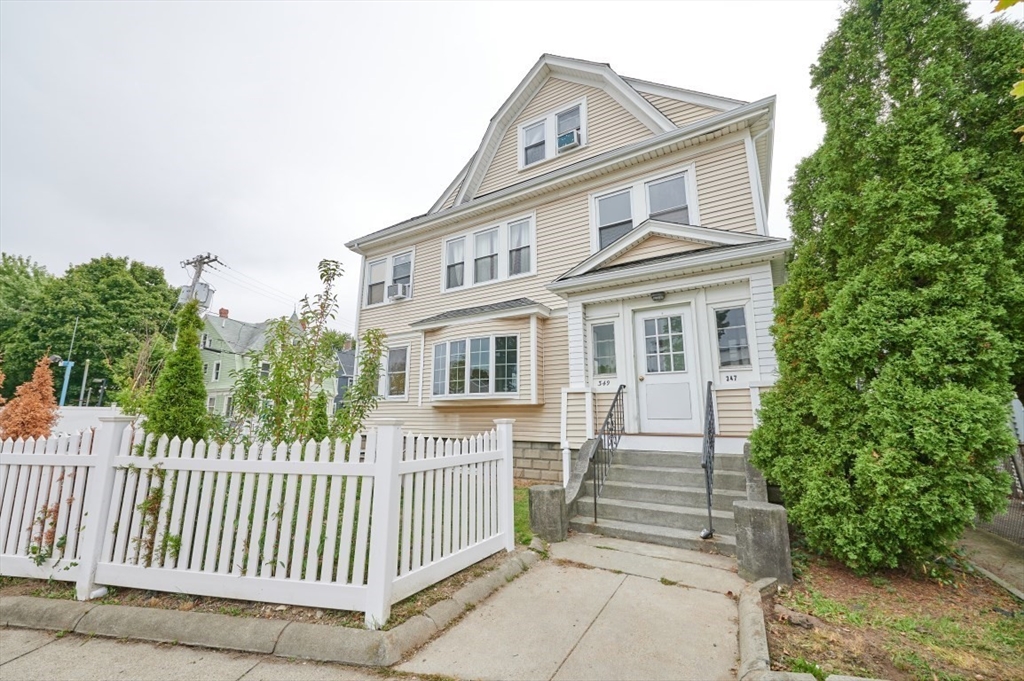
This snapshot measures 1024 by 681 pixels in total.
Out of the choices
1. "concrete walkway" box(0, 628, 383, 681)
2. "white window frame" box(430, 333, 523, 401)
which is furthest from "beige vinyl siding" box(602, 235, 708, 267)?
"concrete walkway" box(0, 628, 383, 681)

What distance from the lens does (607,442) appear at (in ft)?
20.5

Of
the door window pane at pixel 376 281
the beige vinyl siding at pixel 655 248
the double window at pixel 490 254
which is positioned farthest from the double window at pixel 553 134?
the door window pane at pixel 376 281

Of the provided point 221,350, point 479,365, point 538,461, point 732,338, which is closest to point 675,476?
point 732,338

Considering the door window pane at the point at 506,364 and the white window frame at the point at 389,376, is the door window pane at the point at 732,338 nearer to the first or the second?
the door window pane at the point at 506,364

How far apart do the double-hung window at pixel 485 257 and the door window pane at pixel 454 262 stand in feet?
1.37

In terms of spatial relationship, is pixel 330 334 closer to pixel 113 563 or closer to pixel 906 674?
pixel 113 563

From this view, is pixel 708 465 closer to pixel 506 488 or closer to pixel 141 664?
pixel 506 488

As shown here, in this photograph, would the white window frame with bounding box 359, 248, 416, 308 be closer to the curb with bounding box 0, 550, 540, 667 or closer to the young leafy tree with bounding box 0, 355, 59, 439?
the young leafy tree with bounding box 0, 355, 59, 439

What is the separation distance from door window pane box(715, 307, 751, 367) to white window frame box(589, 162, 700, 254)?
7.36ft

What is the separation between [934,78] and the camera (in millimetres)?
3949

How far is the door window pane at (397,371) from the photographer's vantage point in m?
11.1

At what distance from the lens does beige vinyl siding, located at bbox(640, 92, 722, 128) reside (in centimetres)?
853

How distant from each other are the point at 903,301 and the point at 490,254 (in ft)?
26.9

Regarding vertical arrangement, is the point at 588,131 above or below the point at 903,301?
above
